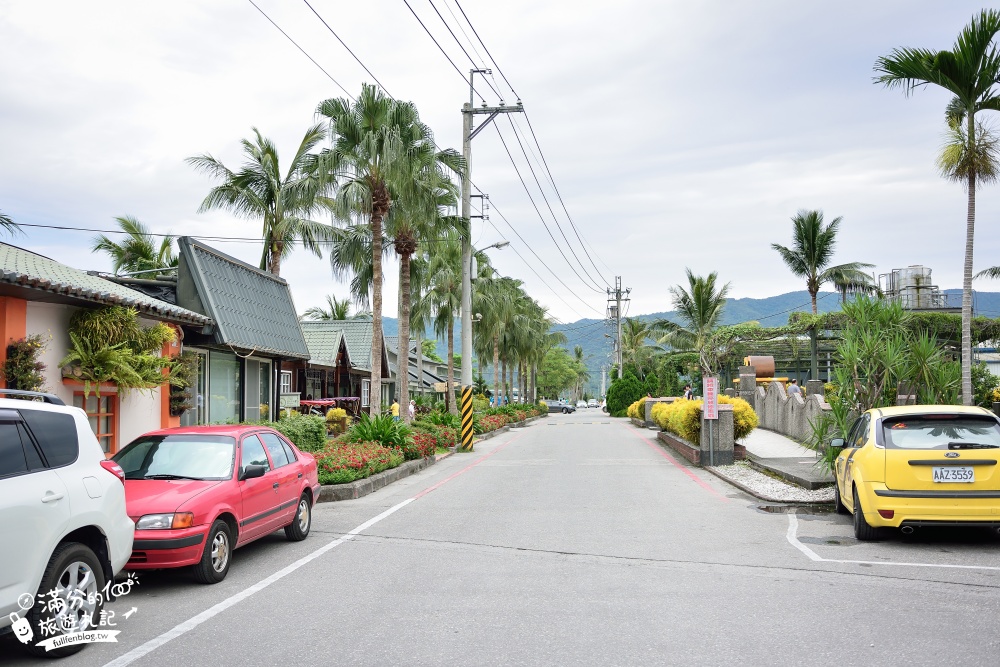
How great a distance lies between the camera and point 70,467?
236 inches

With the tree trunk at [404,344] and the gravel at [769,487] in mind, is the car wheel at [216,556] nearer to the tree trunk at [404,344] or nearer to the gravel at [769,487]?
the gravel at [769,487]

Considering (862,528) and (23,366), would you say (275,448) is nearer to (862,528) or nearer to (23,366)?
(23,366)

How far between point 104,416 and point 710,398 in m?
12.4

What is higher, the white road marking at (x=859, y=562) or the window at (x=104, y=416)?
the window at (x=104, y=416)

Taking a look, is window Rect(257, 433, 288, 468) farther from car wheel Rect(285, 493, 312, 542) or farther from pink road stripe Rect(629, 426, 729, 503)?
pink road stripe Rect(629, 426, 729, 503)

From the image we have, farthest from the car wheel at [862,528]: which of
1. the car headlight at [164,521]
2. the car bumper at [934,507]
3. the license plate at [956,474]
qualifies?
the car headlight at [164,521]

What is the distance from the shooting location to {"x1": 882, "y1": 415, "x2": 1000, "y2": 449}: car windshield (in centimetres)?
926

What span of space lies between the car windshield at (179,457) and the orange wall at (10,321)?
3269 mm

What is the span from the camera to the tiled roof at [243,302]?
58.4 feet

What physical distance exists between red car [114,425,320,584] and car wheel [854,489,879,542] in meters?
6.56

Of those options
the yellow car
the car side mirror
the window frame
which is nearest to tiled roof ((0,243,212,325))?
the window frame

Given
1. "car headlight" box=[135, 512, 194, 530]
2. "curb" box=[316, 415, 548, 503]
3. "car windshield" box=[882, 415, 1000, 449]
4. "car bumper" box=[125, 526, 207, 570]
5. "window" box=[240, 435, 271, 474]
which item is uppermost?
"car windshield" box=[882, 415, 1000, 449]

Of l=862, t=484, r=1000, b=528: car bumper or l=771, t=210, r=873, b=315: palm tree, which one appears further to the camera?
l=771, t=210, r=873, b=315: palm tree

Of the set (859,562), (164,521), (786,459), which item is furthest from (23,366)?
(786,459)
